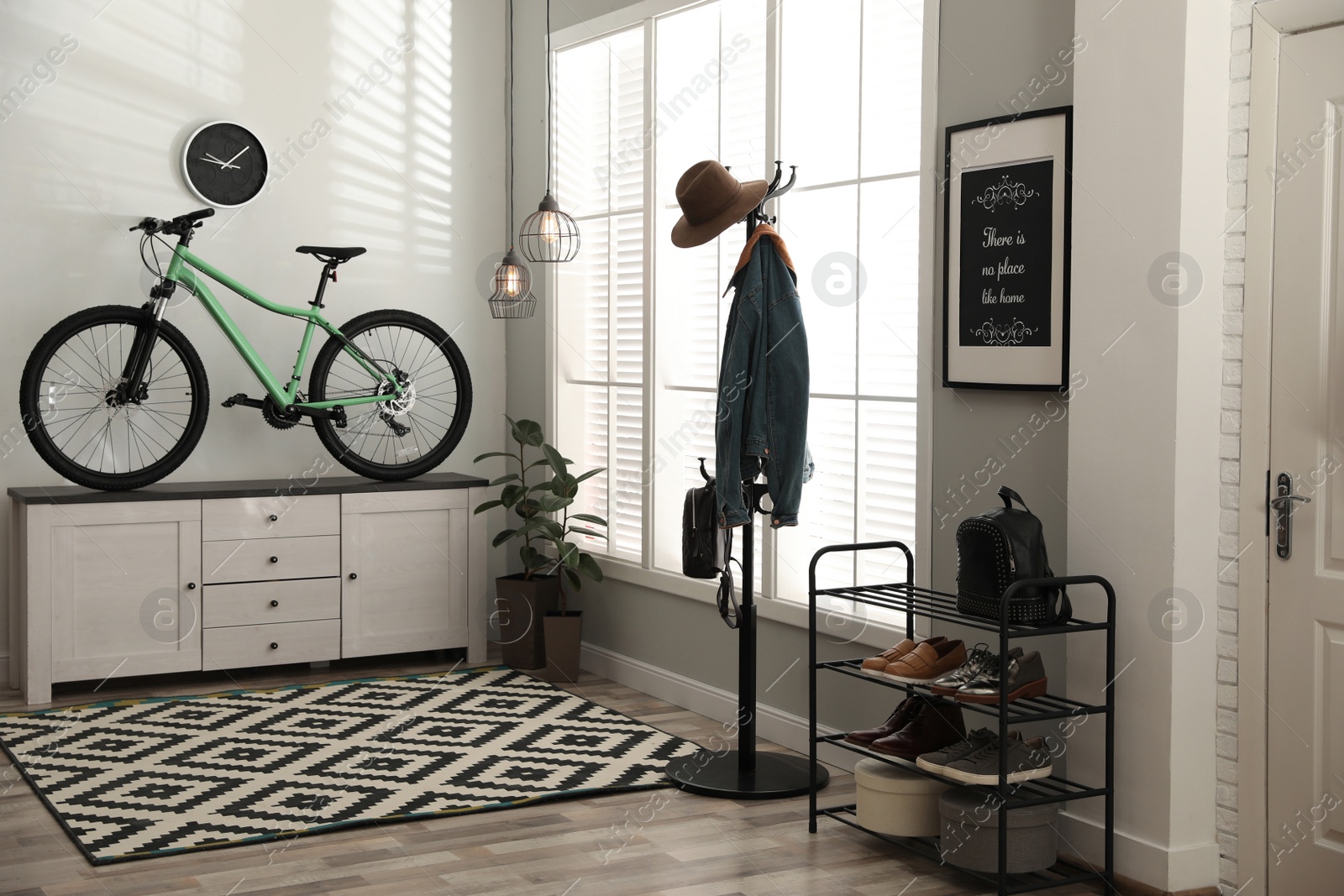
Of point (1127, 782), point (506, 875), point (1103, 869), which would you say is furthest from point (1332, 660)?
point (506, 875)

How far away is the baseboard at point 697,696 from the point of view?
4.07m

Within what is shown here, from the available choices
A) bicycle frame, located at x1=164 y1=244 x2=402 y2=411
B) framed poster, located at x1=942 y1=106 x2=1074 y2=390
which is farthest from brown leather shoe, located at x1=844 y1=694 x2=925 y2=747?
bicycle frame, located at x1=164 y1=244 x2=402 y2=411

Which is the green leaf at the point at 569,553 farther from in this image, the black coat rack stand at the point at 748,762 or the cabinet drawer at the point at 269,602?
the black coat rack stand at the point at 748,762

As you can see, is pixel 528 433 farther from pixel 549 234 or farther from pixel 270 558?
pixel 270 558

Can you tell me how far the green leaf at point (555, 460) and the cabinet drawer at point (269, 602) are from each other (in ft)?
3.13

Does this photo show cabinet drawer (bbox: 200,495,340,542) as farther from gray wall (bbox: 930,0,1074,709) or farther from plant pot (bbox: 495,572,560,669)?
gray wall (bbox: 930,0,1074,709)

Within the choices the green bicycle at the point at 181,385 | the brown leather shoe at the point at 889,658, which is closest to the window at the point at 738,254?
the brown leather shoe at the point at 889,658

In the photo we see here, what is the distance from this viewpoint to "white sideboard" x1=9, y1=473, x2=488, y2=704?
4629 mm

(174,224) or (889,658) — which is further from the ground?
(174,224)

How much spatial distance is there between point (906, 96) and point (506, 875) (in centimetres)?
236

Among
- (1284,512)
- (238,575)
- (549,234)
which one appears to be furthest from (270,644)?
(1284,512)

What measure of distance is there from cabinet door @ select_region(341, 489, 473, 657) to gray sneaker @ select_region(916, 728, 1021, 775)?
2.73 m

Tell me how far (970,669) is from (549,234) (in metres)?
2.43

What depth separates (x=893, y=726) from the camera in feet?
10.7
